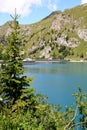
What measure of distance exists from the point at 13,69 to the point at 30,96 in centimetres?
374

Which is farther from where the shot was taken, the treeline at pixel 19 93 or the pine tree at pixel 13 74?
the pine tree at pixel 13 74

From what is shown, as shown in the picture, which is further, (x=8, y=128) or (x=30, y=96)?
(x=30, y=96)

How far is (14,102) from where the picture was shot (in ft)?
114

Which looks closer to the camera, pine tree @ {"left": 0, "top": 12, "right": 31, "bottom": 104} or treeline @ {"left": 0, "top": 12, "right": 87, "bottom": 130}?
treeline @ {"left": 0, "top": 12, "right": 87, "bottom": 130}

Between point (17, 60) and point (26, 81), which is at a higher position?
point (17, 60)

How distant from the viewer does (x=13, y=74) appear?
117 feet

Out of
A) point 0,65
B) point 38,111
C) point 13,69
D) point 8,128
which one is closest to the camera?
point 8,128

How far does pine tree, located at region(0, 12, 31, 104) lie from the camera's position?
115 ft

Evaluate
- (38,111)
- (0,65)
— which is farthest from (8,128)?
(0,65)

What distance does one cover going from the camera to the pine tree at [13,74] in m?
35.1

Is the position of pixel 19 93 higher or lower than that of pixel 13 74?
lower

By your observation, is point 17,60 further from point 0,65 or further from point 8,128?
point 8,128

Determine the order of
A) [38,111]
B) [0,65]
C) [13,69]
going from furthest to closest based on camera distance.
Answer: [0,65], [13,69], [38,111]

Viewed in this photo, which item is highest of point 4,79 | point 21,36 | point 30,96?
point 21,36
